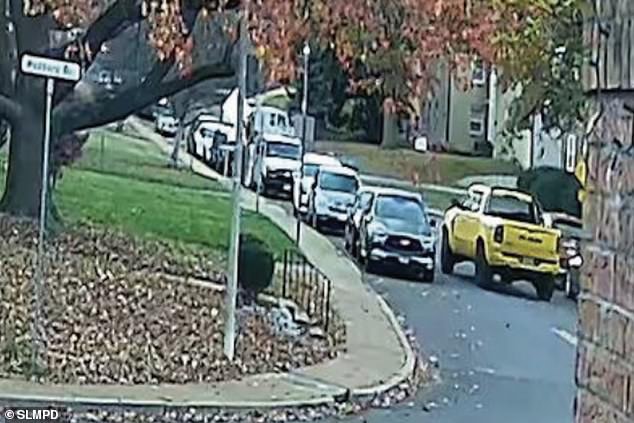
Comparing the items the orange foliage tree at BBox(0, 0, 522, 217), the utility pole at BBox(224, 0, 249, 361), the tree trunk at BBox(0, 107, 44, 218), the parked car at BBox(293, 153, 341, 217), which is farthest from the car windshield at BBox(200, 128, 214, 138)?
the utility pole at BBox(224, 0, 249, 361)

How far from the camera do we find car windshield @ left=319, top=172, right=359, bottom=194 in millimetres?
37750

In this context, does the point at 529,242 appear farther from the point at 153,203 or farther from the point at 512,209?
the point at 153,203

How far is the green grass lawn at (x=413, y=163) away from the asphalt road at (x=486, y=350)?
18812 millimetres

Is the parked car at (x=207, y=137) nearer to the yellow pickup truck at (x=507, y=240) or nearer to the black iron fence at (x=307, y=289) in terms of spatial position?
the yellow pickup truck at (x=507, y=240)

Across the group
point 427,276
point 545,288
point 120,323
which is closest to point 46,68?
point 120,323

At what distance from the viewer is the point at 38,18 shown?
21.7 meters

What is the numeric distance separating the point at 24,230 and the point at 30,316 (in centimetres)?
580

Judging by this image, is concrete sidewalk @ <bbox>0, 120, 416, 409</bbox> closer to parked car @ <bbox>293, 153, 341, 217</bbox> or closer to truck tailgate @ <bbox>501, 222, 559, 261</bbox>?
truck tailgate @ <bbox>501, 222, 559, 261</bbox>

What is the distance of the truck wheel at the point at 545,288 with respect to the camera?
28594 millimetres

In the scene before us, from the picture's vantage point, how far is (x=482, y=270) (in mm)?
29578

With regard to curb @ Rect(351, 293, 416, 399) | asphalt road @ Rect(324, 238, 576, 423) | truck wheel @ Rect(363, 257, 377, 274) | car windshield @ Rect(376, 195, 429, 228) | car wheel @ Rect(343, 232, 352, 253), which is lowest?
asphalt road @ Rect(324, 238, 576, 423)

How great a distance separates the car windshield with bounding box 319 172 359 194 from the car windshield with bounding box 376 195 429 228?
20.7 feet

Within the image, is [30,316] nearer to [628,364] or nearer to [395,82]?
[395,82]

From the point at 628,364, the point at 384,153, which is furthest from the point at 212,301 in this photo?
the point at 384,153
